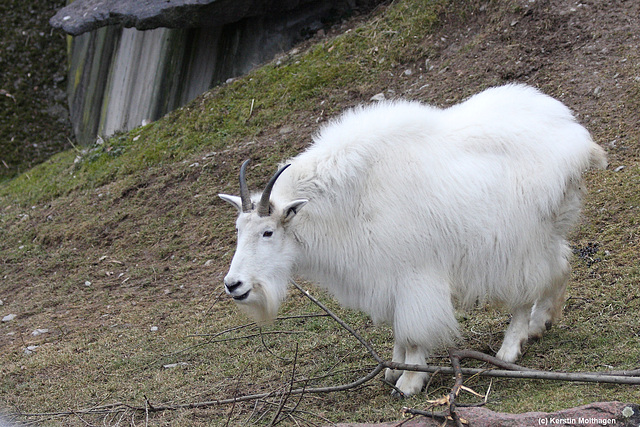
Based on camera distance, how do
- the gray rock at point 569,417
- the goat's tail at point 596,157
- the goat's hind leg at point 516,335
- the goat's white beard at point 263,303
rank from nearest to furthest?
the gray rock at point 569,417, the goat's white beard at point 263,303, the goat's hind leg at point 516,335, the goat's tail at point 596,157

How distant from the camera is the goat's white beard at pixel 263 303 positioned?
4.43 m

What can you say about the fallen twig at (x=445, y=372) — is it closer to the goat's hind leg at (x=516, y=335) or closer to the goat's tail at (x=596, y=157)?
the goat's hind leg at (x=516, y=335)

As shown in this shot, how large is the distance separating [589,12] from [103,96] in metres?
9.56

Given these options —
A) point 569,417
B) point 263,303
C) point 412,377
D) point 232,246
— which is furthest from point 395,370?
point 232,246

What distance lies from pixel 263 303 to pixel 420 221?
1108 millimetres

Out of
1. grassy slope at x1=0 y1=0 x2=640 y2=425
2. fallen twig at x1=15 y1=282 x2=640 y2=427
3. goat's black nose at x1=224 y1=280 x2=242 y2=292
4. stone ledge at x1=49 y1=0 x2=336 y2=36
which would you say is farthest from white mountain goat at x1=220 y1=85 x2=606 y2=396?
stone ledge at x1=49 y1=0 x2=336 y2=36

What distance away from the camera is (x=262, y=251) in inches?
175

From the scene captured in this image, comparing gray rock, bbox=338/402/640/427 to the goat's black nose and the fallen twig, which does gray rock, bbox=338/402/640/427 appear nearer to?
the fallen twig

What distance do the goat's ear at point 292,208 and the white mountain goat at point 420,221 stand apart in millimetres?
12

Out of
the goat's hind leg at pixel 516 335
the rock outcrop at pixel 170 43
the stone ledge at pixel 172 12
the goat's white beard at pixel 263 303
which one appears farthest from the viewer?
the rock outcrop at pixel 170 43

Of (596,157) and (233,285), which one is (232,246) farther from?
(596,157)

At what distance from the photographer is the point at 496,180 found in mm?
4473

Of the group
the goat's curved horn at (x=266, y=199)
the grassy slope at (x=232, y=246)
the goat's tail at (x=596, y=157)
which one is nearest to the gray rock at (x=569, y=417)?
the grassy slope at (x=232, y=246)

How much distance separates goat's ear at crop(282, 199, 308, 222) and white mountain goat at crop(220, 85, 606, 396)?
1 cm
